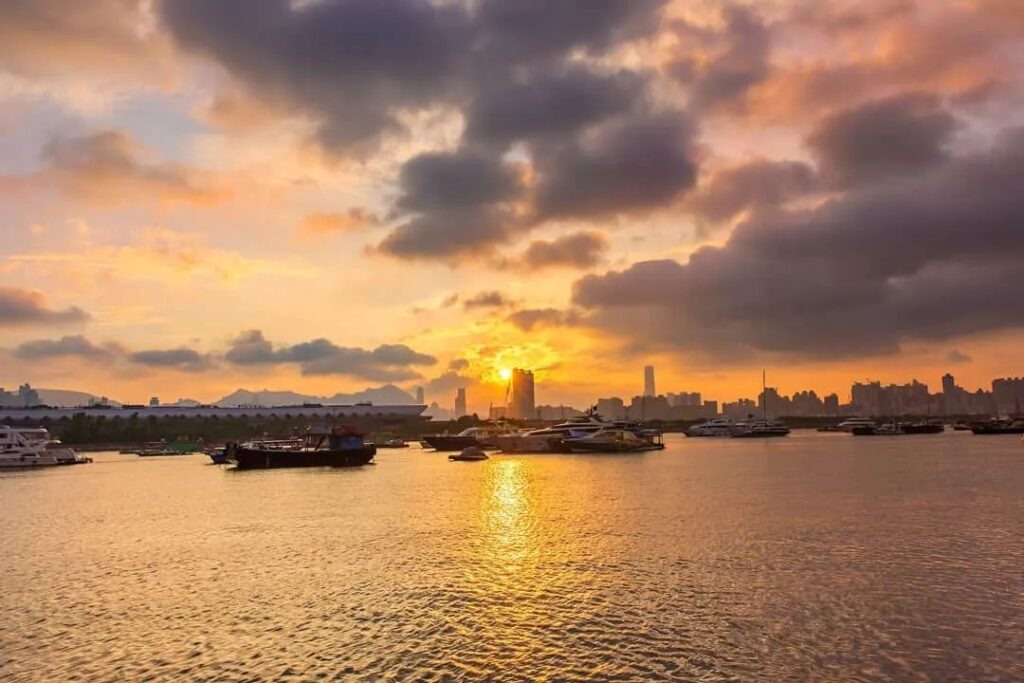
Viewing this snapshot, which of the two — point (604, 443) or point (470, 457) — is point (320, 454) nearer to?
point (470, 457)

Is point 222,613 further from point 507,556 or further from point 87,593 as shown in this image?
point 507,556

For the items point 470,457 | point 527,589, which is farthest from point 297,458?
point 527,589

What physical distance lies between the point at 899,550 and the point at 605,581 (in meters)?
19.8

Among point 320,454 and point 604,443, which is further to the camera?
point 604,443

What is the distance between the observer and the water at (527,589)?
26625 mm

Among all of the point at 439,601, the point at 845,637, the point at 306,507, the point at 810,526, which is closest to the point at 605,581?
the point at 439,601

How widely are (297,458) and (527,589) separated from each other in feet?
370

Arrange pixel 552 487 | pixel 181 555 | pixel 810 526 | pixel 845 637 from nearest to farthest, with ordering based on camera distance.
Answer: pixel 845 637 < pixel 181 555 < pixel 810 526 < pixel 552 487

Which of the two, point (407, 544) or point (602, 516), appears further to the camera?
point (602, 516)

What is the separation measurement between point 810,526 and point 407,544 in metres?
29.9

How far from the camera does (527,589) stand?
37.5 meters

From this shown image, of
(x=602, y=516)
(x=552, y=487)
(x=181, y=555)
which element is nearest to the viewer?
(x=181, y=555)

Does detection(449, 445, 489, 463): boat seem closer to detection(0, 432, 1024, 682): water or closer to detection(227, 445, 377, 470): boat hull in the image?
detection(227, 445, 377, 470): boat hull

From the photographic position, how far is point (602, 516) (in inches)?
2514
